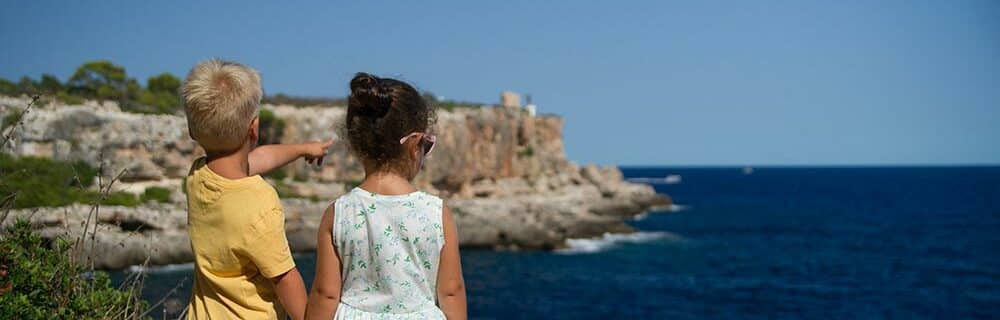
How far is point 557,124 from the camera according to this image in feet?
212

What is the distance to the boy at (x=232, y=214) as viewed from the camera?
2.68m

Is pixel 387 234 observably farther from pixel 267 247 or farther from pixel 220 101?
pixel 220 101

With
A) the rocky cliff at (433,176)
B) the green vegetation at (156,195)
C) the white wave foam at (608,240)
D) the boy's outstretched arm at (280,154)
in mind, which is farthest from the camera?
the white wave foam at (608,240)

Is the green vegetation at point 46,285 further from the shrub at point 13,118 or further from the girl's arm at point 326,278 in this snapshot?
the girl's arm at point 326,278

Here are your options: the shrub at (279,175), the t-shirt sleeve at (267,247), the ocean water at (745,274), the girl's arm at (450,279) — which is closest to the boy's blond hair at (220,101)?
the t-shirt sleeve at (267,247)

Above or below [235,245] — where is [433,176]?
below

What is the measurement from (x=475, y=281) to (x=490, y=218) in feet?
34.8

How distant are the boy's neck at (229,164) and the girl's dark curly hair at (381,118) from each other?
36 centimetres

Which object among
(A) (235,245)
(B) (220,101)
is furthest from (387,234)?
(B) (220,101)

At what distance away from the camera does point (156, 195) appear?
30.0 m

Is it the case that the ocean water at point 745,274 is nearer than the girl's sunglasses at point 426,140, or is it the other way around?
the girl's sunglasses at point 426,140

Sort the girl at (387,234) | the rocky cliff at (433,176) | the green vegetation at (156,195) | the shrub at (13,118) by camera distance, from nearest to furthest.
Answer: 1. the girl at (387,234)
2. the shrub at (13,118)
3. the rocky cliff at (433,176)
4. the green vegetation at (156,195)

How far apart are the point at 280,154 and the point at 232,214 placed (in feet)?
1.82

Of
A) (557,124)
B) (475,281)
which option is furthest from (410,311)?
(557,124)
